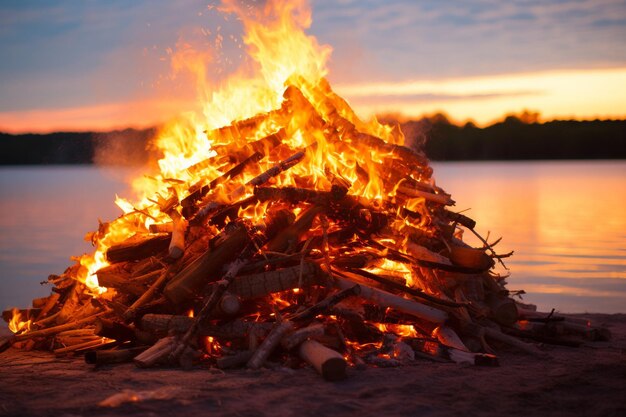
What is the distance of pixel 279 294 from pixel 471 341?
6.67 feet

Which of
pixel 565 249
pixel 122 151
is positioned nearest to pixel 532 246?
pixel 565 249

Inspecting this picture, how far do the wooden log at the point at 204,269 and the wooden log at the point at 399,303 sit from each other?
107 cm

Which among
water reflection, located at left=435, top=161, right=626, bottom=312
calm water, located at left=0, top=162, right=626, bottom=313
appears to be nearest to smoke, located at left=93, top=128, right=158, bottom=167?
calm water, located at left=0, top=162, right=626, bottom=313

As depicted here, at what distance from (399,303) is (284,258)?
4.06ft

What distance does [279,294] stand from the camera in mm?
8125

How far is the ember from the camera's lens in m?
7.52

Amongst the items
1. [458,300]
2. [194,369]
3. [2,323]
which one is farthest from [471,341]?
[2,323]

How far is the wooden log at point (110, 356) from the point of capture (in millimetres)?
7297

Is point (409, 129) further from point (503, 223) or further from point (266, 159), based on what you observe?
point (503, 223)

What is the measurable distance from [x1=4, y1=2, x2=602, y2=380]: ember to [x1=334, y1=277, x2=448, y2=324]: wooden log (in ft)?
0.05

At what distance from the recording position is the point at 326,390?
6.34 meters

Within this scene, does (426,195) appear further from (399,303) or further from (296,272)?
(296,272)

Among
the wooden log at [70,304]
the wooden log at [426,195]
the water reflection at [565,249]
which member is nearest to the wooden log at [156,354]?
the wooden log at [70,304]

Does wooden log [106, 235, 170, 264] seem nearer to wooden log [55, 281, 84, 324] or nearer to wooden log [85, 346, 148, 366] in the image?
wooden log [55, 281, 84, 324]
